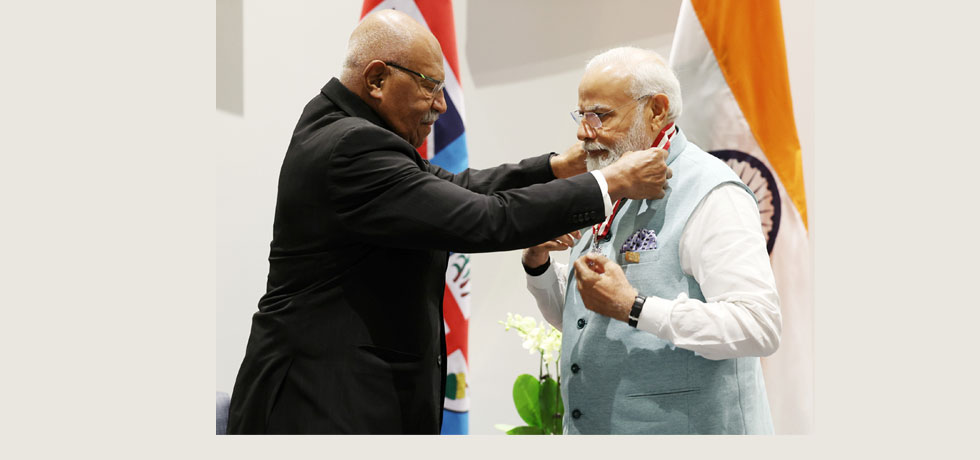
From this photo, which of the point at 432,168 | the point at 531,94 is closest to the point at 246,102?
the point at 531,94

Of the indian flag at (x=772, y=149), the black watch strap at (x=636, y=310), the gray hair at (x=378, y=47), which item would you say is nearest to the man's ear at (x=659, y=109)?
the black watch strap at (x=636, y=310)

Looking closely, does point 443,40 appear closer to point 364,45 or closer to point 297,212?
point 364,45

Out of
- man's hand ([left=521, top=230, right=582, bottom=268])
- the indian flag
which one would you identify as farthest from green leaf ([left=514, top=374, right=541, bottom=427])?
man's hand ([left=521, top=230, right=582, bottom=268])

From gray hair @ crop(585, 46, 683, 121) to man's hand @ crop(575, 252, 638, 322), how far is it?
488 millimetres

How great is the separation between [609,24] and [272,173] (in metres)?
1.95

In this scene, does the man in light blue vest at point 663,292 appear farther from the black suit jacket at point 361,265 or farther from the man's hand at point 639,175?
the black suit jacket at point 361,265

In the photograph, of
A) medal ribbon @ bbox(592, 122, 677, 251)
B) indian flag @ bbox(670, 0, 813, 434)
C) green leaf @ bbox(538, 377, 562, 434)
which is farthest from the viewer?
green leaf @ bbox(538, 377, 562, 434)

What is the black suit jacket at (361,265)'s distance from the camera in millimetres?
1939

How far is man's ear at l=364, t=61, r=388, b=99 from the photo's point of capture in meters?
2.14

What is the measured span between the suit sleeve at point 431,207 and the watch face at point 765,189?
1280 millimetres

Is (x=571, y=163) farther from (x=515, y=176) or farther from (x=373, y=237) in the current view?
(x=373, y=237)

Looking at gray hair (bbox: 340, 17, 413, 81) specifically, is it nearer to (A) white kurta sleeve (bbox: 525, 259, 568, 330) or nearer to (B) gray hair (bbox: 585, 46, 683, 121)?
(B) gray hair (bbox: 585, 46, 683, 121)

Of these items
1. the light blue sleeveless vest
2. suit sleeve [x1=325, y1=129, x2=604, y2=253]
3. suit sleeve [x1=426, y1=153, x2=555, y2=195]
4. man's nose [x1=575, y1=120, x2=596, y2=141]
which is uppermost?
man's nose [x1=575, y1=120, x2=596, y2=141]

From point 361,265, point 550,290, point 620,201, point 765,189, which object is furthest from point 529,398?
point 361,265
